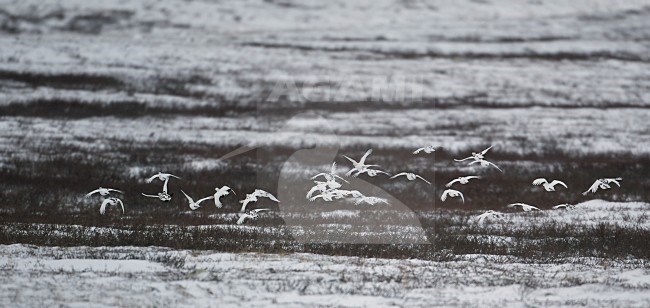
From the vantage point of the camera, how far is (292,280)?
12703 mm

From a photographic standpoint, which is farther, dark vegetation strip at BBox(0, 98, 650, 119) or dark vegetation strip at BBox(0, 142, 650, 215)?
dark vegetation strip at BBox(0, 98, 650, 119)

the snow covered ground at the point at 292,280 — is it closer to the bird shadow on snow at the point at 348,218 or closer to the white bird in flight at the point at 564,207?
the bird shadow on snow at the point at 348,218

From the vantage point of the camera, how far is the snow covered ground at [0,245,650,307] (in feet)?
38.6

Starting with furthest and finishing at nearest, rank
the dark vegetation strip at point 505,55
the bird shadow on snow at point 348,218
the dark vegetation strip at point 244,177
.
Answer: the dark vegetation strip at point 505,55, the dark vegetation strip at point 244,177, the bird shadow on snow at point 348,218

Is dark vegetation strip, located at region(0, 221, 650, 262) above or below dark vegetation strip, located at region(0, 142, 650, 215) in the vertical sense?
above

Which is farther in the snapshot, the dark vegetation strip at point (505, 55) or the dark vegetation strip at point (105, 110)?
the dark vegetation strip at point (505, 55)

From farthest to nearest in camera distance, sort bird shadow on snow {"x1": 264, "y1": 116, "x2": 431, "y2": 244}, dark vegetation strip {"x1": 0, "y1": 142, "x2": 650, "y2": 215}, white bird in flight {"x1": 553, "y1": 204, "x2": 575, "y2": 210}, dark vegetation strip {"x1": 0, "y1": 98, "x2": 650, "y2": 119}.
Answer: dark vegetation strip {"x1": 0, "y1": 98, "x2": 650, "y2": 119}
dark vegetation strip {"x1": 0, "y1": 142, "x2": 650, "y2": 215}
white bird in flight {"x1": 553, "y1": 204, "x2": 575, "y2": 210}
bird shadow on snow {"x1": 264, "y1": 116, "x2": 431, "y2": 244}

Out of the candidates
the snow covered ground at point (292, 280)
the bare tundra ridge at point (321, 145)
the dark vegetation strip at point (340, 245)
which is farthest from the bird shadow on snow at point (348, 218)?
the snow covered ground at point (292, 280)

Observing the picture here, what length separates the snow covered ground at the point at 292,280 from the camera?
11.8m

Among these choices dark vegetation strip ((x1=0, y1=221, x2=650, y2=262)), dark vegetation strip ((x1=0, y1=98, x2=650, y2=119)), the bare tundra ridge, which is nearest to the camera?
the bare tundra ridge

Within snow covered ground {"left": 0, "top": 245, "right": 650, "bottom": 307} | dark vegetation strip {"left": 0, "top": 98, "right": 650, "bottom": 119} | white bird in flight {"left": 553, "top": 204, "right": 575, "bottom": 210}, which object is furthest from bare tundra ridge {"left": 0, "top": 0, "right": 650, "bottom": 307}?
white bird in flight {"left": 553, "top": 204, "right": 575, "bottom": 210}

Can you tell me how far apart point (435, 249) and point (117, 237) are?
5874 millimetres

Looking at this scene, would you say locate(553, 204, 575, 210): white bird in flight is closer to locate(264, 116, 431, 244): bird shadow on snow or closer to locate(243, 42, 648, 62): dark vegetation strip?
locate(264, 116, 431, 244): bird shadow on snow

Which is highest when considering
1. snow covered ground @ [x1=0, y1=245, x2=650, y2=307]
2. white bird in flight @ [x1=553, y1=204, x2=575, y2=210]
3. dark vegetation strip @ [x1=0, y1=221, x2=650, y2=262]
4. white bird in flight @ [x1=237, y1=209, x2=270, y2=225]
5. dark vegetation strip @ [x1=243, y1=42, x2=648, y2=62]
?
snow covered ground @ [x1=0, y1=245, x2=650, y2=307]
